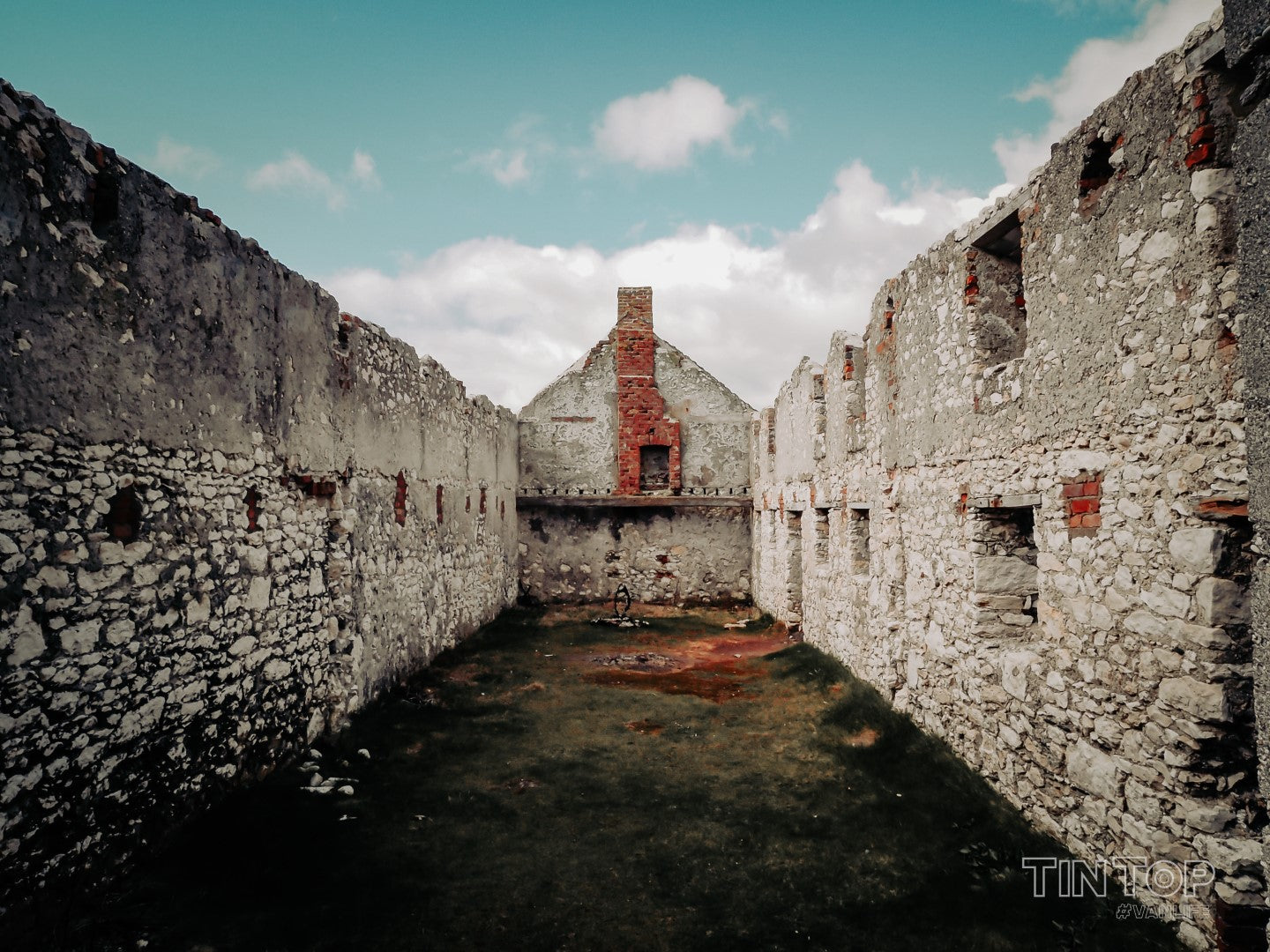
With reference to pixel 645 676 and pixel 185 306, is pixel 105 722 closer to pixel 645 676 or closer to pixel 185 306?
pixel 185 306

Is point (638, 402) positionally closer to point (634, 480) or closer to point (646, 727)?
point (634, 480)

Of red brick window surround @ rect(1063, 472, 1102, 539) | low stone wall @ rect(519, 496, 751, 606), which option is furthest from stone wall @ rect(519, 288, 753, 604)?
red brick window surround @ rect(1063, 472, 1102, 539)

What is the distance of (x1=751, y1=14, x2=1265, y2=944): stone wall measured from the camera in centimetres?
325

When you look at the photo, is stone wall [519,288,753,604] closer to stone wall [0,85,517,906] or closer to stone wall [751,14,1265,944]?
stone wall [0,85,517,906]

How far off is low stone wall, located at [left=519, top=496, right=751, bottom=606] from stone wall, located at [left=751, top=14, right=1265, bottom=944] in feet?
27.5

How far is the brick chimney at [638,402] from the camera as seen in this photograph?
16.2m

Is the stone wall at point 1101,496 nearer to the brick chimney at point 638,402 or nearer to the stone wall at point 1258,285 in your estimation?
the stone wall at point 1258,285

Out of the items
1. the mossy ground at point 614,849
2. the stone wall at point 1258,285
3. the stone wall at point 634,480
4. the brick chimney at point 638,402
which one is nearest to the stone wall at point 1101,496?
the mossy ground at point 614,849

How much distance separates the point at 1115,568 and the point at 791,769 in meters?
3.20

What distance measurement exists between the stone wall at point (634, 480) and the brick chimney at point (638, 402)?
0.02 m

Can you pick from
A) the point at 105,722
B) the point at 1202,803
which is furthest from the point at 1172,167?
the point at 105,722

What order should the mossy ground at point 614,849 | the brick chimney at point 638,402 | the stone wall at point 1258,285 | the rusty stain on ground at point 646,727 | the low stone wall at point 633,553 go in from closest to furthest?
the stone wall at point 1258,285 → the mossy ground at point 614,849 → the rusty stain on ground at point 646,727 → the low stone wall at point 633,553 → the brick chimney at point 638,402

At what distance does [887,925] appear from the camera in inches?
150

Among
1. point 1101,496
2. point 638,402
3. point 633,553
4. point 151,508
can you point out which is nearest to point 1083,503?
point 1101,496
